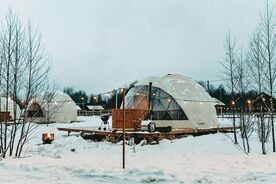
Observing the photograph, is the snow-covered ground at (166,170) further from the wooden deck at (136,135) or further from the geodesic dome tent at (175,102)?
the geodesic dome tent at (175,102)

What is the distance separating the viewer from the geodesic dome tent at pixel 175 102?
68.1ft

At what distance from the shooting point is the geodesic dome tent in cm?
2075

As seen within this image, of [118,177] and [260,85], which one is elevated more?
[260,85]

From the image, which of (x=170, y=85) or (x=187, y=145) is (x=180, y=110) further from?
(x=187, y=145)

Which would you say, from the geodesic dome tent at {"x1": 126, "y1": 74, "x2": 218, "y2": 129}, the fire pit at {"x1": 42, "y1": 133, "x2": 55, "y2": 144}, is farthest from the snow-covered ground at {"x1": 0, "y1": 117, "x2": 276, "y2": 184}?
the geodesic dome tent at {"x1": 126, "y1": 74, "x2": 218, "y2": 129}

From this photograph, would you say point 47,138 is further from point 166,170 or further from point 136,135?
point 166,170

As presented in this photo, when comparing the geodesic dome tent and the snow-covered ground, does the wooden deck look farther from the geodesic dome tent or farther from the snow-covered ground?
the snow-covered ground

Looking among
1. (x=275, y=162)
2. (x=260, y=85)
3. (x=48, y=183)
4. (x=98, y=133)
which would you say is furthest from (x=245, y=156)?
(x=98, y=133)

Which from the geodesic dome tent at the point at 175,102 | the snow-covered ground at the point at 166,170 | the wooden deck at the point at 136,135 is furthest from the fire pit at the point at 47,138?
the geodesic dome tent at the point at 175,102

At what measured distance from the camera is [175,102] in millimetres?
20875

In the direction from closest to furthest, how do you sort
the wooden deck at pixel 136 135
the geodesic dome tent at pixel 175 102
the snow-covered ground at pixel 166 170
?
1. the snow-covered ground at pixel 166 170
2. the wooden deck at pixel 136 135
3. the geodesic dome tent at pixel 175 102

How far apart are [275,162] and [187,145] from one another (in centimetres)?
521

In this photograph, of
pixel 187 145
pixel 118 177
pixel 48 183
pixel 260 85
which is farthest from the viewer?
pixel 187 145

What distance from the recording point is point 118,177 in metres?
7.49
